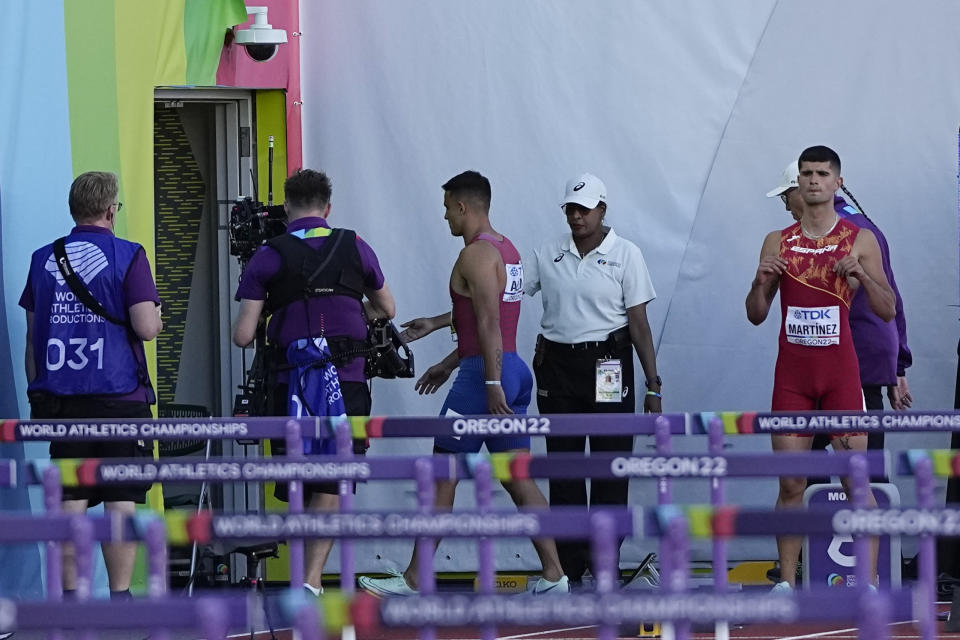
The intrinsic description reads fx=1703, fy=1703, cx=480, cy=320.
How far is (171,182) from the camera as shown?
8828 millimetres

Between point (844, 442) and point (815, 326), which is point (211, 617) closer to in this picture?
point (815, 326)

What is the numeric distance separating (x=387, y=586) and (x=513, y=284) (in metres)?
1.44

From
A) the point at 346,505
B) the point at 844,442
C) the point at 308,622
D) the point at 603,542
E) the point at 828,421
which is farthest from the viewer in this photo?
the point at 844,442

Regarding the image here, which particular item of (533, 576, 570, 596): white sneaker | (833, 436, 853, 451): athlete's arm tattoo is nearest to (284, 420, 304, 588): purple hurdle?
(533, 576, 570, 596): white sneaker

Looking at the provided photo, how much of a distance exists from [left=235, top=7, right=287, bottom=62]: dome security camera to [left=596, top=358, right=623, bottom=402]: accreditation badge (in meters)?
2.15

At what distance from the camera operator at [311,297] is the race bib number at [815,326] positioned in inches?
65.2

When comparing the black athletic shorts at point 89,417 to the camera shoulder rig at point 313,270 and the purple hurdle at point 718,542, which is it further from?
the purple hurdle at point 718,542

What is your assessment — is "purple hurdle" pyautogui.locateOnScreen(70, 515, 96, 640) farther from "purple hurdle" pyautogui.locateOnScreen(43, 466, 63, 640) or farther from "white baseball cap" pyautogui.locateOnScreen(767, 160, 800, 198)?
"white baseball cap" pyautogui.locateOnScreen(767, 160, 800, 198)

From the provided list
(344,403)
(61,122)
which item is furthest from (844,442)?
(61,122)

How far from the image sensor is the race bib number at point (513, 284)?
279 inches

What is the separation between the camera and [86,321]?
6199 mm

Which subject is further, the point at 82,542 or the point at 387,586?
the point at 387,586

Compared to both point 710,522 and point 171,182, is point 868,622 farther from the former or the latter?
point 171,182

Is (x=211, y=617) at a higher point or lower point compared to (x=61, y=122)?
lower
